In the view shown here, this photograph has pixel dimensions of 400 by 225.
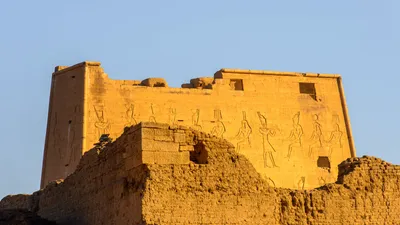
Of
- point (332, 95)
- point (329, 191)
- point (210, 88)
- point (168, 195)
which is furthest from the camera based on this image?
point (332, 95)

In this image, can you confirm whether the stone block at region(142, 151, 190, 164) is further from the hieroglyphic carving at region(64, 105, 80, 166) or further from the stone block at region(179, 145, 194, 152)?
the hieroglyphic carving at region(64, 105, 80, 166)

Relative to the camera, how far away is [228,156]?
51.5 feet

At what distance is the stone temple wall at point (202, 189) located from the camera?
14.9m

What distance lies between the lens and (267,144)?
34250 millimetres

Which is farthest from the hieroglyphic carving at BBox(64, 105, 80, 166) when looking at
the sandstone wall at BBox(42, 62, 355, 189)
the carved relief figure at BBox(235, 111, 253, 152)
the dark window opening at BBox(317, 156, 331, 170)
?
the dark window opening at BBox(317, 156, 331, 170)

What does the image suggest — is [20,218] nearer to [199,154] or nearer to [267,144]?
[199,154]

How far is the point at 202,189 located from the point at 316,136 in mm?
20645

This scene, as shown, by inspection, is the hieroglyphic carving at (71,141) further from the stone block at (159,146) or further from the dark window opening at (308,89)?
the stone block at (159,146)

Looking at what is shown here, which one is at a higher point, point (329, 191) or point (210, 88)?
point (210, 88)

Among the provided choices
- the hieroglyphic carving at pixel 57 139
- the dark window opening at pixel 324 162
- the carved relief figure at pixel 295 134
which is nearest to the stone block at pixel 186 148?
the hieroglyphic carving at pixel 57 139

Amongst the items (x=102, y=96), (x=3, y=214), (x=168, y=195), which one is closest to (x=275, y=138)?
(x=102, y=96)

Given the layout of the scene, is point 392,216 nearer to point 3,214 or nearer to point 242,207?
point 242,207

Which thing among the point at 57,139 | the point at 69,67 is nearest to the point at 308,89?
the point at 69,67

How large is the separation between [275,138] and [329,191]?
18.0 m
